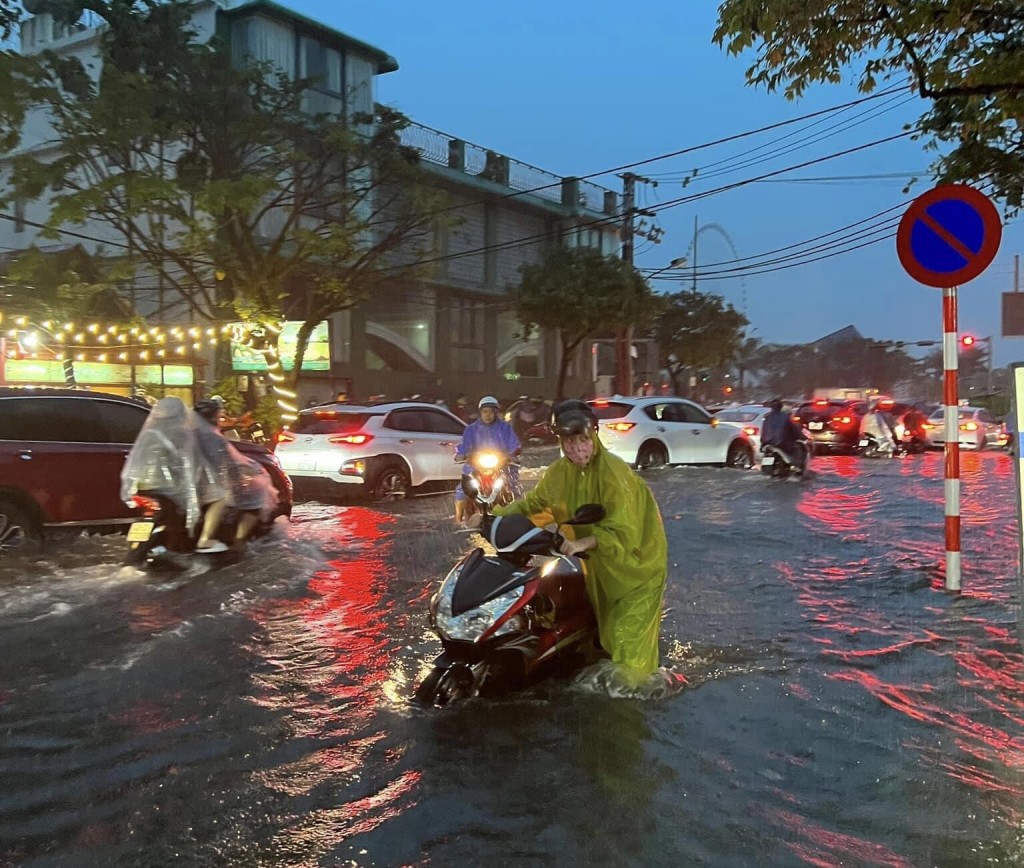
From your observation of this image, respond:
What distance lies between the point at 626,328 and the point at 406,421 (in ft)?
61.0

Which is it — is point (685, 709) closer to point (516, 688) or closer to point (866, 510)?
point (516, 688)

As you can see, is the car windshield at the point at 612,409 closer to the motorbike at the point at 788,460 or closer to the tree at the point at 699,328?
the motorbike at the point at 788,460

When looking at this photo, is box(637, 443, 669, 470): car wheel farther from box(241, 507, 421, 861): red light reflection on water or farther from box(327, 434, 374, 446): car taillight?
box(241, 507, 421, 861): red light reflection on water

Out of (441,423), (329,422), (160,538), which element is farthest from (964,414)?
(160,538)

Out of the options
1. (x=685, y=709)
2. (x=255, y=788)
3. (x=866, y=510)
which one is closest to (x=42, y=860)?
(x=255, y=788)

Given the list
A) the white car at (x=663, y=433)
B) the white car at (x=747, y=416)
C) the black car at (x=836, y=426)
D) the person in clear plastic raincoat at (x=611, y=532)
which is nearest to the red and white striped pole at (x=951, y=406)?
the person in clear plastic raincoat at (x=611, y=532)

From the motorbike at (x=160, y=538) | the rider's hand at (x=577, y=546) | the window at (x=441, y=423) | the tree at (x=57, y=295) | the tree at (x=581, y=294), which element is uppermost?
the tree at (x=581, y=294)

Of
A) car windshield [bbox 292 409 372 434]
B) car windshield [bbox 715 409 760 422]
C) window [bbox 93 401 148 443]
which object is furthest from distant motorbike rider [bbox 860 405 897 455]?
window [bbox 93 401 148 443]

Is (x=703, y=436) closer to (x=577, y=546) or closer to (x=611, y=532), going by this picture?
(x=611, y=532)

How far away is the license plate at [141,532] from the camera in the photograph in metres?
8.09

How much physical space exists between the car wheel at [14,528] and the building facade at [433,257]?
11302mm

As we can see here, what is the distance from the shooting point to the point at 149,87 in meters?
17.3

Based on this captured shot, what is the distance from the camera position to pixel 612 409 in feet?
59.4

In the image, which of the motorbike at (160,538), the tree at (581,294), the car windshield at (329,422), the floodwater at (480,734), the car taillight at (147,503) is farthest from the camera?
the tree at (581,294)
